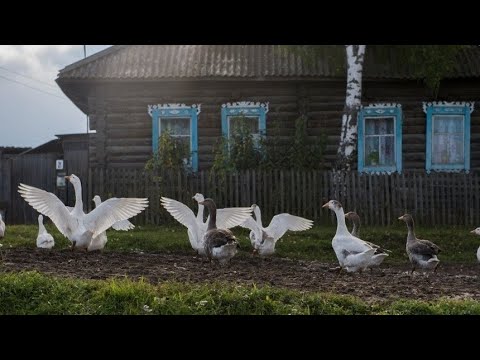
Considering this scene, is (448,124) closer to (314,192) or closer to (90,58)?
(314,192)

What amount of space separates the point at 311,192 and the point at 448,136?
236 inches

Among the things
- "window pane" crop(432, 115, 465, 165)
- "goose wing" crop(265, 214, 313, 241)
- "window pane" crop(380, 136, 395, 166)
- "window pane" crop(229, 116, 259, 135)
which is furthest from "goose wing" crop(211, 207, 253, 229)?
"window pane" crop(432, 115, 465, 165)

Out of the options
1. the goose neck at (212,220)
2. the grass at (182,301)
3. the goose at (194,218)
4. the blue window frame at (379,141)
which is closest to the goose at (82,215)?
the goose at (194,218)

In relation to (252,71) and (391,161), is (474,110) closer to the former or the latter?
(391,161)

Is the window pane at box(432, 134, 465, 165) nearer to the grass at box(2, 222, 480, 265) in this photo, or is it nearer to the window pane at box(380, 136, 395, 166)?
the window pane at box(380, 136, 395, 166)

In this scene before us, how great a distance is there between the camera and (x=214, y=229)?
9758 mm

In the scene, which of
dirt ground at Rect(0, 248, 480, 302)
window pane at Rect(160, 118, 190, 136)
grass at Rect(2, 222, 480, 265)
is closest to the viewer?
dirt ground at Rect(0, 248, 480, 302)

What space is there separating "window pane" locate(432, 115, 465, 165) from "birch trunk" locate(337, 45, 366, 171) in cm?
336

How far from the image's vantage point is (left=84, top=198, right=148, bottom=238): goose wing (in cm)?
1046

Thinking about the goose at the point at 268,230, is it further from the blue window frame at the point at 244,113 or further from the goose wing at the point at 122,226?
the blue window frame at the point at 244,113

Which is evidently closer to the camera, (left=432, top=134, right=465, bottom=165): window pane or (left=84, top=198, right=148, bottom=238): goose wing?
(left=84, top=198, right=148, bottom=238): goose wing

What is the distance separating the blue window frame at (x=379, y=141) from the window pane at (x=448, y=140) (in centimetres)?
120

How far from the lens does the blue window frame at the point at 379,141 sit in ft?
63.8
